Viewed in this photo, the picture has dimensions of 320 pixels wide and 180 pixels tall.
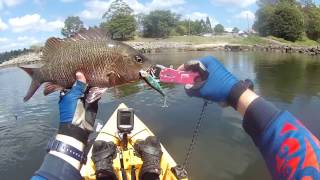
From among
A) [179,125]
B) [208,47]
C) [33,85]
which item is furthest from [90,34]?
[208,47]

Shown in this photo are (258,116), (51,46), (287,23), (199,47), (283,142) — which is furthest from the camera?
(287,23)

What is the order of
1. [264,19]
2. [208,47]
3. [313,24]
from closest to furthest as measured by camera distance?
[208,47] → [264,19] → [313,24]

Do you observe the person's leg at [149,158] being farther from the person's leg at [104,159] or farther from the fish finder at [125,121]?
the person's leg at [104,159]

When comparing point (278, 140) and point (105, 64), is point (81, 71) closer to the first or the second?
point (105, 64)

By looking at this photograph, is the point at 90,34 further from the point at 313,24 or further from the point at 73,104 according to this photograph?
the point at 313,24

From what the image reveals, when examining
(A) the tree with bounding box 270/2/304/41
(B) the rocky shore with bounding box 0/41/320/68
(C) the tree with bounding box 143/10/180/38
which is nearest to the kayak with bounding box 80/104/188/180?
(B) the rocky shore with bounding box 0/41/320/68

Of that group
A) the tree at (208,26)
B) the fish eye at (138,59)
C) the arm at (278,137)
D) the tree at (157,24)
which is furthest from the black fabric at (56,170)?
the tree at (208,26)

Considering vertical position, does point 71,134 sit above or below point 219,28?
below
